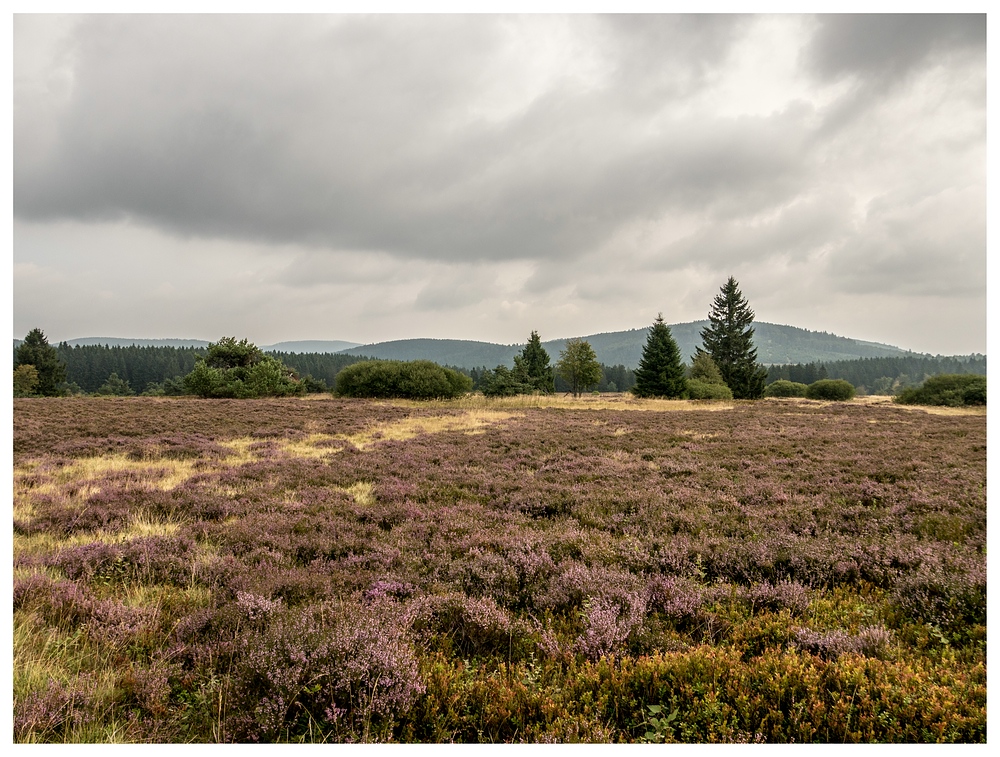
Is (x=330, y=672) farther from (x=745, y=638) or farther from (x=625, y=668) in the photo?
(x=745, y=638)

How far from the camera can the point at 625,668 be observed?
3168mm

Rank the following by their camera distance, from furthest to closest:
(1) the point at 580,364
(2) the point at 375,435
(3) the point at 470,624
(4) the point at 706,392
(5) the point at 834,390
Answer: (1) the point at 580,364, (5) the point at 834,390, (4) the point at 706,392, (2) the point at 375,435, (3) the point at 470,624

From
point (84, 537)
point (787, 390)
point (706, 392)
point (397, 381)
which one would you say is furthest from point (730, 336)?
point (84, 537)

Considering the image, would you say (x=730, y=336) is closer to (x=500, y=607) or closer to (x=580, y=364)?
(x=580, y=364)

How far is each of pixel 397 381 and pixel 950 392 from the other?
1858 inches

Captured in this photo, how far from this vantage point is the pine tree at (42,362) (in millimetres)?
58844

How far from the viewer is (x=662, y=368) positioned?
48.2 metres

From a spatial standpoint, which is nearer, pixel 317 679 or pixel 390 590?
pixel 317 679

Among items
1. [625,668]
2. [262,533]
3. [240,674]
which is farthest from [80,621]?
[625,668]

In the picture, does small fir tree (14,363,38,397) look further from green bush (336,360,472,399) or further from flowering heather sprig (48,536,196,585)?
flowering heather sprig (48,536,196,585)

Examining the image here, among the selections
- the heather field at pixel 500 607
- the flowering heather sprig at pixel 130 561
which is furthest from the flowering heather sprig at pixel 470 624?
the flowering heather sprig at pixel 130 561

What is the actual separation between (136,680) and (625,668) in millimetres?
3240

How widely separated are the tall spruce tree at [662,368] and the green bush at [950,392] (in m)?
19.6

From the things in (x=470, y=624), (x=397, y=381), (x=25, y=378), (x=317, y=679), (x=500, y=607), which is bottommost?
(x=500, y=607)
